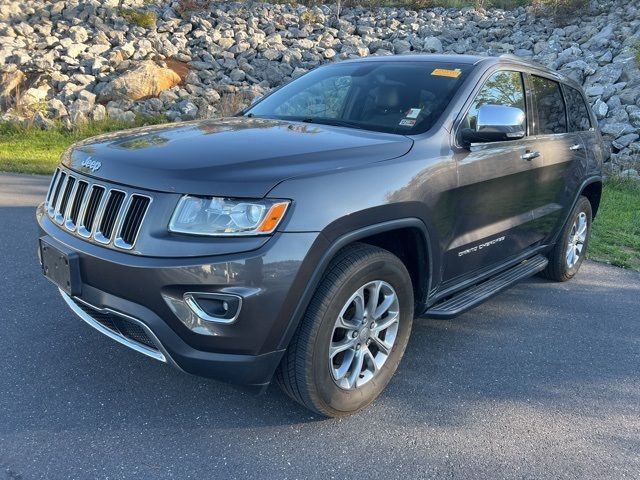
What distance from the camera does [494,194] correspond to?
12.7 feet

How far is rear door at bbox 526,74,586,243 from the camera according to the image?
4.53 m

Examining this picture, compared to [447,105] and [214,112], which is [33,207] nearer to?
[447,105]

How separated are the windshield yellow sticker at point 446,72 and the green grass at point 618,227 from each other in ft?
11.2

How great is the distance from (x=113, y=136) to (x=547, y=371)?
3.07 metres

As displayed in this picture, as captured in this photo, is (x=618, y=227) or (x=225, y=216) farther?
(x=618, y=227)

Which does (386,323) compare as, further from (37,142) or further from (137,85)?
(137,85)

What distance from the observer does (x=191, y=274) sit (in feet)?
8.29

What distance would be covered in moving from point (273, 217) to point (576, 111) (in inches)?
155

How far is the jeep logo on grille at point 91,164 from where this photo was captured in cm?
296

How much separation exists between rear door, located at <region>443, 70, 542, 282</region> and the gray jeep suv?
15 millimetres

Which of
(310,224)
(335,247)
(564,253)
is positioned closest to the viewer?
(310,224)

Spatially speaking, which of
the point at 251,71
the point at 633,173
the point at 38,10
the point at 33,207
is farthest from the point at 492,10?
the point at 33,207

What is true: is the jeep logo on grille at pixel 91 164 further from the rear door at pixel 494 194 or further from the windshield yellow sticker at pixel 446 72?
the windshield yellow sticker at pixel 446 72

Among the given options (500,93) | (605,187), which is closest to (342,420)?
(500,93)
